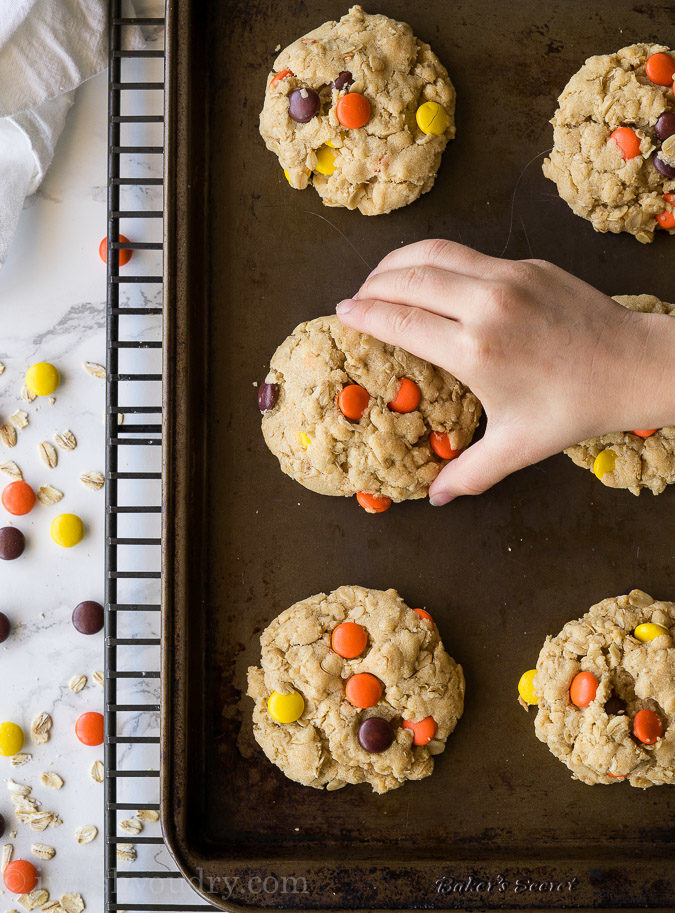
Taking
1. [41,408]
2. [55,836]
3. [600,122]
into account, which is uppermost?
[600,122]

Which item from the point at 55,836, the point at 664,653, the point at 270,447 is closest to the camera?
the point at 664,653

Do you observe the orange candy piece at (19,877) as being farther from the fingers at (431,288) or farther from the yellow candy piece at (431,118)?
the yellow candy piece at (431,118)

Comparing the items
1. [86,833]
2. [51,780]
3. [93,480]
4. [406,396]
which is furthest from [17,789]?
[406,396]

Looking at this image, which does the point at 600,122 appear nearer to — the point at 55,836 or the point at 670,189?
the point at 670,189

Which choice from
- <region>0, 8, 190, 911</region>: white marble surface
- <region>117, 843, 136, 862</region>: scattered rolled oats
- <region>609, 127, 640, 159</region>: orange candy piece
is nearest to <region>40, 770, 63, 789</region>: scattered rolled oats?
<region>0, 8, 190, 911</region>: white marble surface

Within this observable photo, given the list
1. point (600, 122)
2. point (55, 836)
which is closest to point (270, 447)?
point (600, 122)

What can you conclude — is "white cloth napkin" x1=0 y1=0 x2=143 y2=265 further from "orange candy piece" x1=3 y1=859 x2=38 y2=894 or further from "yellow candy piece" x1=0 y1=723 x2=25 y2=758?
"orange candy piece" x1=3 y1=859 x2=38 y2=894

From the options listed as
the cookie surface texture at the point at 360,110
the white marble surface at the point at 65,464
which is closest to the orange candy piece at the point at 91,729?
the white marble surface at the point at 65,464

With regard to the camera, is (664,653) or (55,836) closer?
(664,653)

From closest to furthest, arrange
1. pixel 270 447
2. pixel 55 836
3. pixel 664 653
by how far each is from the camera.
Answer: pixel 664 653 → pixel 270 447 → pixel 55 836
